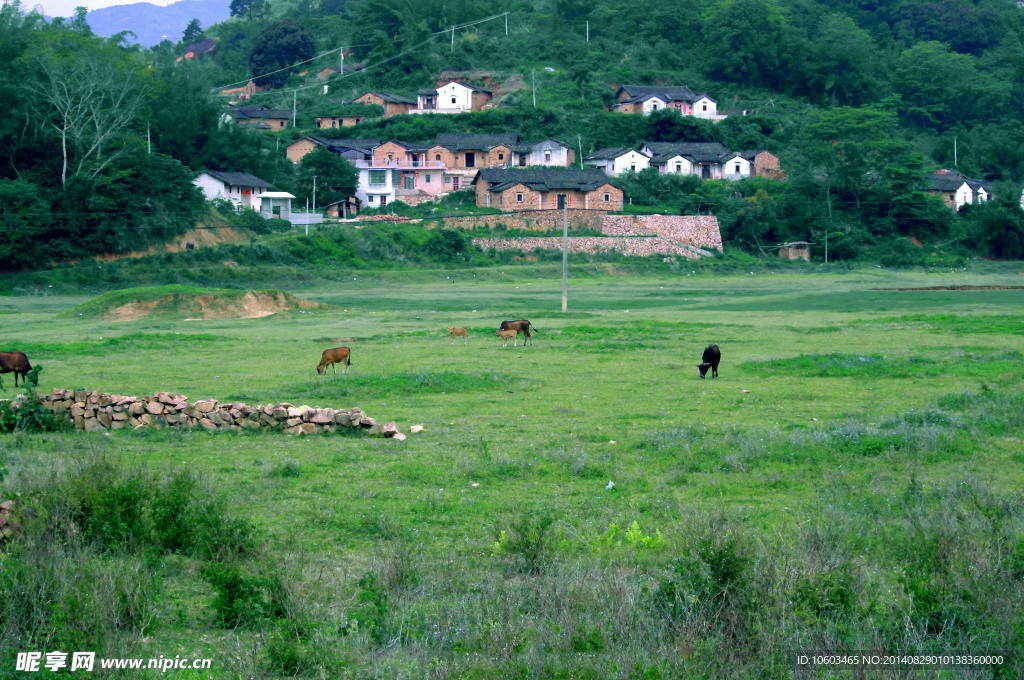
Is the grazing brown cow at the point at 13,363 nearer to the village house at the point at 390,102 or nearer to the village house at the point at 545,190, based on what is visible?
the village house at the point at 545,190

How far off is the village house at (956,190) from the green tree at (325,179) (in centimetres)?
6333

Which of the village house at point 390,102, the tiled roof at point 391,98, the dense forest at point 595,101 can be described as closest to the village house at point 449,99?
the village house at point 390,102

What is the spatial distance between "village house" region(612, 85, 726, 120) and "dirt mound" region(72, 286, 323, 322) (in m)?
81.9

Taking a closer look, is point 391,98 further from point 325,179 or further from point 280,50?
point 280,50

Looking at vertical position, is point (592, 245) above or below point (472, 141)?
below

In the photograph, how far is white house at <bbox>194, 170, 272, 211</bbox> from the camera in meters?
86.8

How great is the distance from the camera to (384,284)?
68375 mm

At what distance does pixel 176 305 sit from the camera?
156 ft

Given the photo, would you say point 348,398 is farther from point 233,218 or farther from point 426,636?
point 233,218

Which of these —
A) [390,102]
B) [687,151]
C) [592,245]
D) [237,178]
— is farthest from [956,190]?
[237,178]

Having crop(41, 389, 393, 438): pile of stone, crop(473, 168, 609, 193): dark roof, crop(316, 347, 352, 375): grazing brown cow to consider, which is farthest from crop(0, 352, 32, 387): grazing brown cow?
crop(473, 168, 609, 193): dark roof

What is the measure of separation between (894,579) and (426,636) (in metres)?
4.53

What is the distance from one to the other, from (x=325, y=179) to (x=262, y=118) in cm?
3906

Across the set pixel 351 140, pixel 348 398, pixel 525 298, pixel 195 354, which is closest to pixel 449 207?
pixel 351 140
